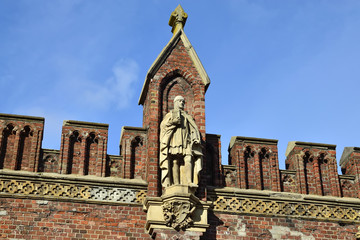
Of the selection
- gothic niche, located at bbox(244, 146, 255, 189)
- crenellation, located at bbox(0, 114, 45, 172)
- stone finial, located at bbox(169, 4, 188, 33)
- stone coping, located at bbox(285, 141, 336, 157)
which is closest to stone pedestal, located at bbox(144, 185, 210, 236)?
gothic niche, located at bbox(244, 146, 255, 189)

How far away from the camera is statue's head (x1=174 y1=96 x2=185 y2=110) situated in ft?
47.3

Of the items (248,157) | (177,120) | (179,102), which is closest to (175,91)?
(179,102)

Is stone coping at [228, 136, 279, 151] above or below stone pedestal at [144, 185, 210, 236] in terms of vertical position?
above

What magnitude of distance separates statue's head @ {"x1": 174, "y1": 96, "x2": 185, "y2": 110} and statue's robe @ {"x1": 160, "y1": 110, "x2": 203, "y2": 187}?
0.26 meters

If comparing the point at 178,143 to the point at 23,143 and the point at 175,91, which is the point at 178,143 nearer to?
the point at 175,91

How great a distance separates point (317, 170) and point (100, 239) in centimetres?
512

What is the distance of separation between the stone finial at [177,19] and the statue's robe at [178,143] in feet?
8.90

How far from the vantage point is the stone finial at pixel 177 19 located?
15.9 meters

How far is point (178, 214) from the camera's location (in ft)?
43.1

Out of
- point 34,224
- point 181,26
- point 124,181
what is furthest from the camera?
point 181,26

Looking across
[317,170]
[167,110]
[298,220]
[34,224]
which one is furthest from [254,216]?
[34,224]

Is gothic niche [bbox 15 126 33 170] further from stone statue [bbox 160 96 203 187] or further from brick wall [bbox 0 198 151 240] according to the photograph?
stone statue [bbox 160 96 203 187]

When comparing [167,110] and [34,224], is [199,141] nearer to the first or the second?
[167,110]

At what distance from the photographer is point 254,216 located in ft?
46.0
